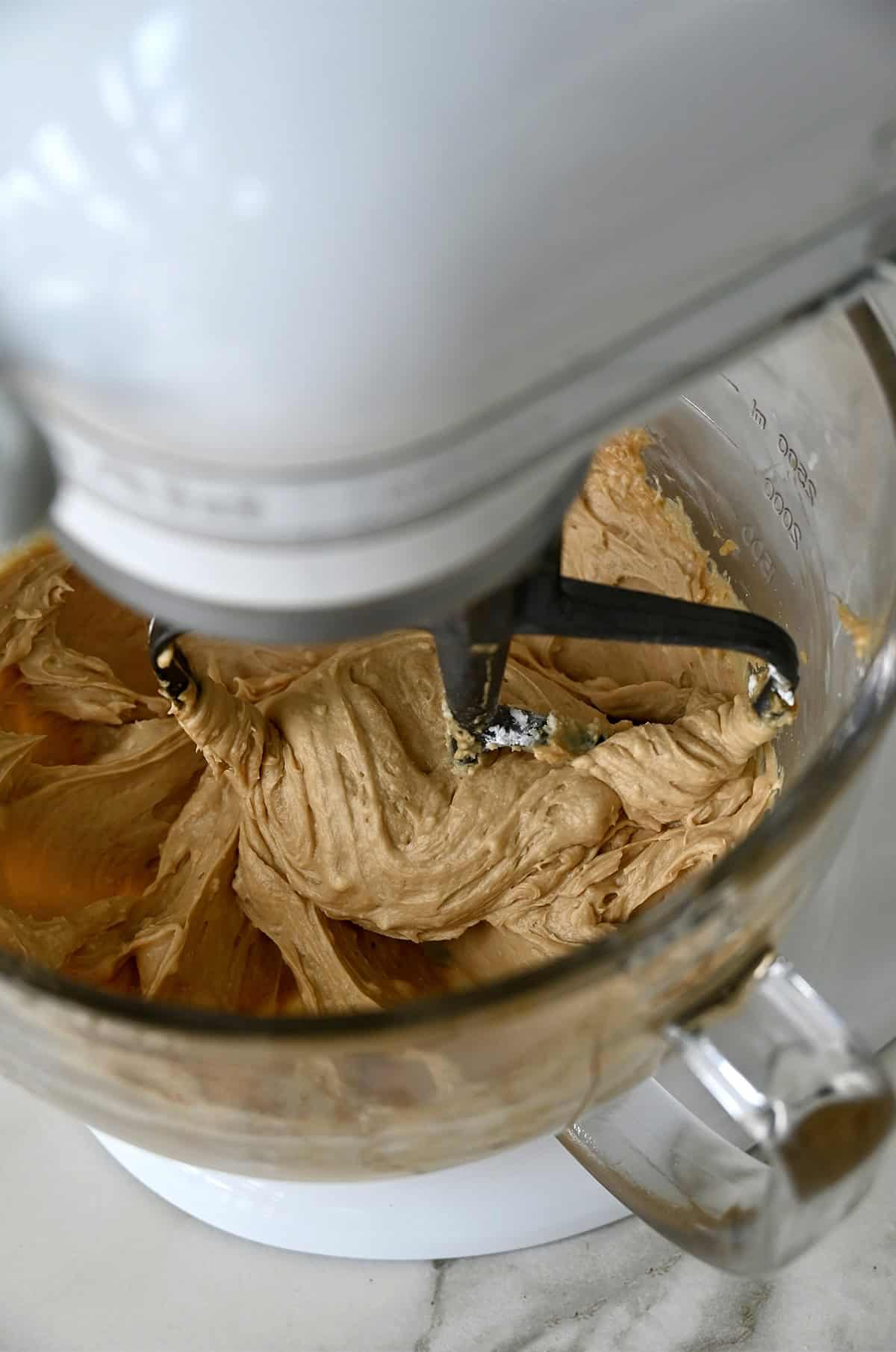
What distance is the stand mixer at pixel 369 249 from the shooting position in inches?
8.9

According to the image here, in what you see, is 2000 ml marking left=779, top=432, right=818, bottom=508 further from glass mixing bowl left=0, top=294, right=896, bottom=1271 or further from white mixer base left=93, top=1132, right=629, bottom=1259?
white mixer base left=93, top=1132, right=629, bottom=1259

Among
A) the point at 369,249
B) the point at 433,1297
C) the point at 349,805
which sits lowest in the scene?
the point at 433,1297

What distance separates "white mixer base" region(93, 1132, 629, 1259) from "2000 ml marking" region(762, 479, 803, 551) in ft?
1.04

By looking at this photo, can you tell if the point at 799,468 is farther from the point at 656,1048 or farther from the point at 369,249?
the point at 369,249

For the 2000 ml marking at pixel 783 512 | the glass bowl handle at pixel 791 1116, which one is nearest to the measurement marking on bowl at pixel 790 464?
the 2000 ml marking at pixel 783 512

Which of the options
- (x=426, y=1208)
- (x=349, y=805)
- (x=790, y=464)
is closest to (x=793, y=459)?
(x=790, y=464)

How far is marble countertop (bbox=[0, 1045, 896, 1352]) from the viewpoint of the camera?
0.60 metres

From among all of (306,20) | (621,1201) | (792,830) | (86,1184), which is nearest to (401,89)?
(306,20)

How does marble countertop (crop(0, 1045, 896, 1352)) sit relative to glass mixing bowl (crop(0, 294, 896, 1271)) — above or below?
below

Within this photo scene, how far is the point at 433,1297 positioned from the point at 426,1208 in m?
0.05

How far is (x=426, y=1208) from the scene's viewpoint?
60 centimetres

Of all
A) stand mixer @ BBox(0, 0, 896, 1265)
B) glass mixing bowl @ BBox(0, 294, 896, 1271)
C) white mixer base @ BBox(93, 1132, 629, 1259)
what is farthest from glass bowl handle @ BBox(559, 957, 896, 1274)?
stand mixer @ BBox(0, 0, 896, 1265)

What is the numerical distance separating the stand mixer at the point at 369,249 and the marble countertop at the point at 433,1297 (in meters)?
0.45

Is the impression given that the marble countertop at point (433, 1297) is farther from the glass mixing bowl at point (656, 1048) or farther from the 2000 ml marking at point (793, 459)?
the 2000 ml marking at point (793, 459)
